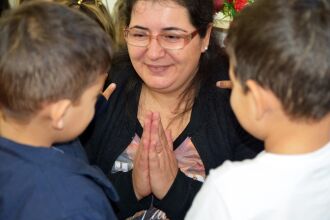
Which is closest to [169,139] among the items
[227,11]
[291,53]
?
[291,53]

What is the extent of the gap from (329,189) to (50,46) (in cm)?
65

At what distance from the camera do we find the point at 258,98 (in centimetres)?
84

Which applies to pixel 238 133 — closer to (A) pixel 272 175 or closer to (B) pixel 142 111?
(B) pixel 142 111

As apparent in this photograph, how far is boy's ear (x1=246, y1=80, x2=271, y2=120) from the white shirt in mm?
93

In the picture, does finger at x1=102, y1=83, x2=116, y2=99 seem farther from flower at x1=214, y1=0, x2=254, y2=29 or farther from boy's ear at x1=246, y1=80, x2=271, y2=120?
flower at x1=214, y1=0, x2=254, y2=29

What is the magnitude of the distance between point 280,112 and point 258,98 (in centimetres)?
5

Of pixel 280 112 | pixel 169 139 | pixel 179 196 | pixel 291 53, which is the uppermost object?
pixel 291 53

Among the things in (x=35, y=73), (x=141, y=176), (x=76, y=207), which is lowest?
(x=141, y=176)

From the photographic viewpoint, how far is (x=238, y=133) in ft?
4.64

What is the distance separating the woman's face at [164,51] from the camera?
1.30m

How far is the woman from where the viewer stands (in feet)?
4.32

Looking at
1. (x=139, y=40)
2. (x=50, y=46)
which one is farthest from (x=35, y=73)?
(x=139, y=40)

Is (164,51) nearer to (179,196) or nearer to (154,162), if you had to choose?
(154,162)

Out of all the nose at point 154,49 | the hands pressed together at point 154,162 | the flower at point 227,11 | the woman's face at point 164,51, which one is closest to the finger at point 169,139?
the hands pressed together at point 154,162
